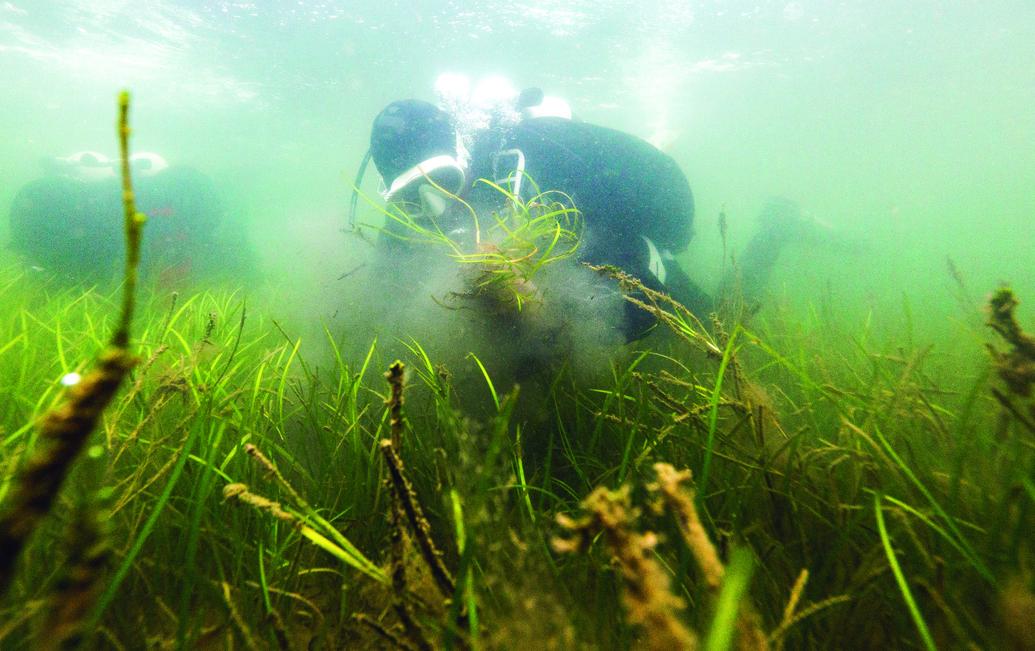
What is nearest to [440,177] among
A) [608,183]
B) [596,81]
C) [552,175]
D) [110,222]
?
[552,175]

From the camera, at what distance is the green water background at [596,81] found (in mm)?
11594

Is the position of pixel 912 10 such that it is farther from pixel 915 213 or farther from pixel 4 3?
pixel 915 213

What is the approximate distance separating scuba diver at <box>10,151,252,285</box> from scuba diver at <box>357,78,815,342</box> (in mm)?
4840

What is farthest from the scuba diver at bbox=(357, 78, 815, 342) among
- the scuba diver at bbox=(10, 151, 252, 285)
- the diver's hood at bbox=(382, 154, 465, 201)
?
the scuba diver at bbox=(10, 151, 252, 285)

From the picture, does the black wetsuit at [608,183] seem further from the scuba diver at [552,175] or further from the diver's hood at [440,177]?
the diver's hood at [440,177]

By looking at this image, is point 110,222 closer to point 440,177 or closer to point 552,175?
point 440,177

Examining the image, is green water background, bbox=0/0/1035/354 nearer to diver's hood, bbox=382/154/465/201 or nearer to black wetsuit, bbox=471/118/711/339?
diver's hood, bbox=382/154/465/201

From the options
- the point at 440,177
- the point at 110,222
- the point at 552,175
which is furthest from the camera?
the point at 110,222

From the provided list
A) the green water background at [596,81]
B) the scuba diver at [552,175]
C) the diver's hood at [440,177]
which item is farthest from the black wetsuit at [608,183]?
the green water background at [596,81]

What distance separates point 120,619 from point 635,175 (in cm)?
534

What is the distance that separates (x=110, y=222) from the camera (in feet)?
27.1

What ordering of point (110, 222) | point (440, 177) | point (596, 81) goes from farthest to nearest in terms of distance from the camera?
point (596, 81)
point (110, 222)
point (440, 177)

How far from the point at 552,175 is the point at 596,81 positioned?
20538 mm

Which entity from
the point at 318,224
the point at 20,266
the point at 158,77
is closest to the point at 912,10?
the point at 318,224
